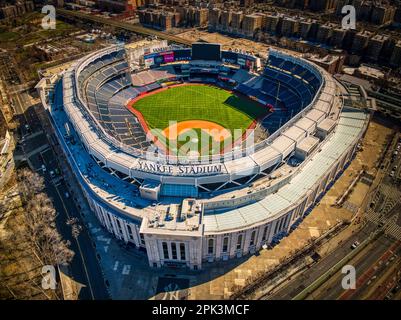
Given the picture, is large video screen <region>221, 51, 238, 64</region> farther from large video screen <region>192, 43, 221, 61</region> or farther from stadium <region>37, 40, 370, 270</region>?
large video screen <region>192, 43, 221, 61</region>

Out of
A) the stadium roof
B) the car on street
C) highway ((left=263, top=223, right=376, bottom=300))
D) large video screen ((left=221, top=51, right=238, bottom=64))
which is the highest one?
large video screen ((left=221, top=51, right=238, bottom=64))

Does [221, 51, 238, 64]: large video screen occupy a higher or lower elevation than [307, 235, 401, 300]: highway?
higher

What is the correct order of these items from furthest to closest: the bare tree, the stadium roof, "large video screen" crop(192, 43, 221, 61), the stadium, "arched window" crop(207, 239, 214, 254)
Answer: "large video screen" crop(192, 43, 221, 61)
the bare tree
the stadium
the stadium roof
"arched window" crop(207, 239, 214, 254)

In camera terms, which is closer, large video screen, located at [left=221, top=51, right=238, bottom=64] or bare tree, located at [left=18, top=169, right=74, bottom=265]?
bare tree, located at [left=18, top=169, right=74, bottom=265]

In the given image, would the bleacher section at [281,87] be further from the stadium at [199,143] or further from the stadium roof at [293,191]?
the stadium roof at [293,191]

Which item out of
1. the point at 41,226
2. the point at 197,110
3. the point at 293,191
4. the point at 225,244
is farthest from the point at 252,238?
the point at 197,110

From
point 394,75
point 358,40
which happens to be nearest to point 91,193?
point 394,75

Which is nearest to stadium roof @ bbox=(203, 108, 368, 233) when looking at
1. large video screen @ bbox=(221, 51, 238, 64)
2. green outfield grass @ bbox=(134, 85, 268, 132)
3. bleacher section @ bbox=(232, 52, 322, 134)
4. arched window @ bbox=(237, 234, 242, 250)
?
arched window @ bbox=(237, 234, 242, 250)
